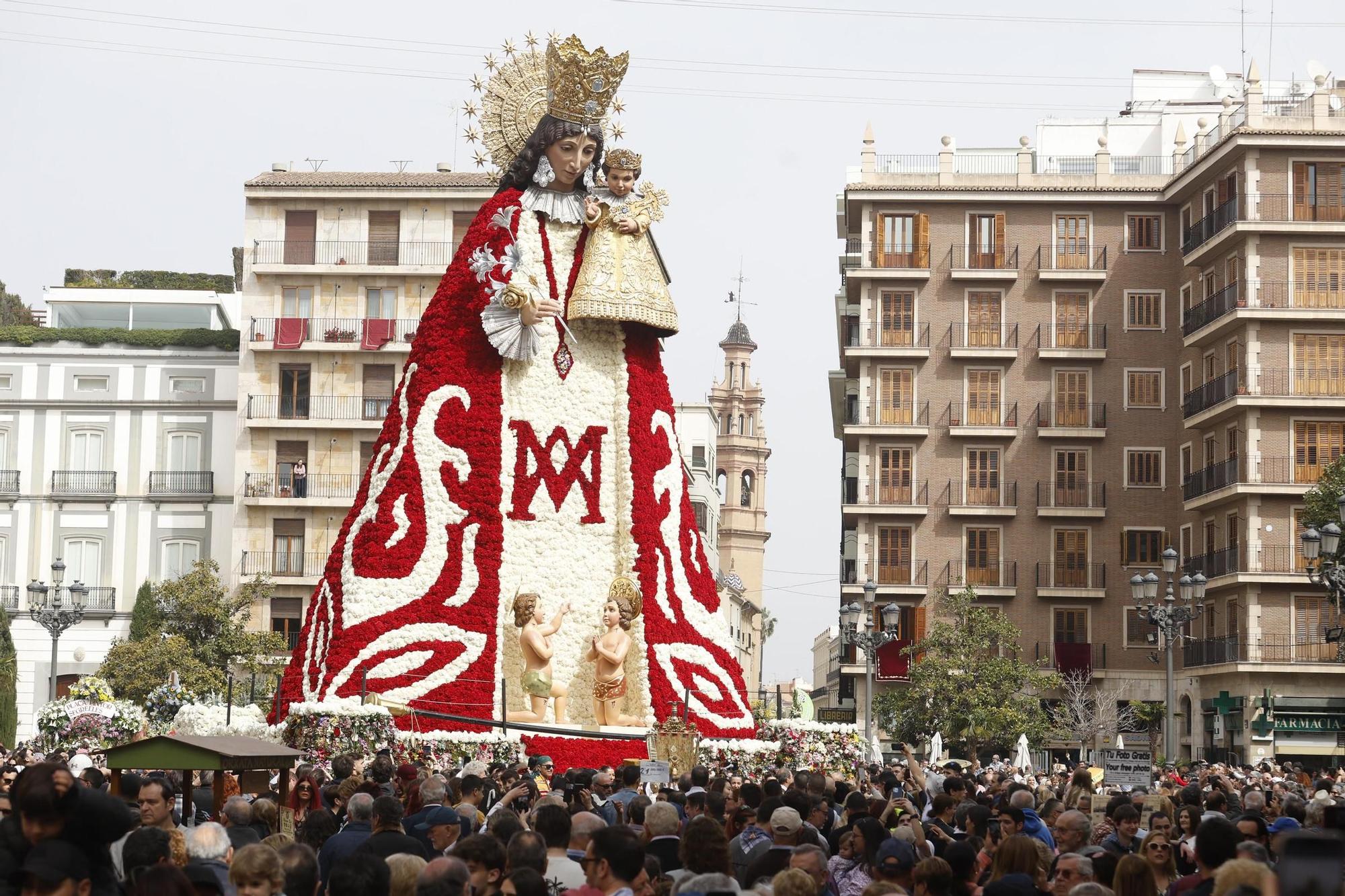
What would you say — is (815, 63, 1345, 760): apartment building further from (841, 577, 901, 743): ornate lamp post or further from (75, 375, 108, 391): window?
(75, 375, 108, 391): window

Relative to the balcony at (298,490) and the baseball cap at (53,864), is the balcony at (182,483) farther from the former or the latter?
the baseball cap at (53,864)

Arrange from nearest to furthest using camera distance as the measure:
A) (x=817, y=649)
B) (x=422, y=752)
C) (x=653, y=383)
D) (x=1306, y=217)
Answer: (x=422, y=752)
(x=653, y=383)
(x=1306, y=217)
(x=817, y=649)

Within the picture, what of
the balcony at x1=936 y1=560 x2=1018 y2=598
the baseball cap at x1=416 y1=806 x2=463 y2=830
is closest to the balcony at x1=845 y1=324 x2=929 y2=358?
the balcony at x1=936 y1=560 x2=1018 y2=598

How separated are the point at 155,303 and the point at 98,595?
11.7 m

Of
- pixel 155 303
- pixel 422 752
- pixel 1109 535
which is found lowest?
pixel 422 752

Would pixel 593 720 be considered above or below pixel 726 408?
below

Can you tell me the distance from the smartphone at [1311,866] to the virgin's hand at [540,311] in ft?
90.3

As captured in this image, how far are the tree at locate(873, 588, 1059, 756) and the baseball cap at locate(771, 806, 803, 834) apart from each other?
1793 inches

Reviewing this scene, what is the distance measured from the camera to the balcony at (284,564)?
202 ft

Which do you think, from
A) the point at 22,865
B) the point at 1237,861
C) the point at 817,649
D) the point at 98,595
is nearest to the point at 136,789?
the point at 22,865

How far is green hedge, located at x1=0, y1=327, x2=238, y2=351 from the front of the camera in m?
63.5

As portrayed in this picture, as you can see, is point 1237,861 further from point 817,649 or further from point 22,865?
point 817,649

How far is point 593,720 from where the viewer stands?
31.2 metres

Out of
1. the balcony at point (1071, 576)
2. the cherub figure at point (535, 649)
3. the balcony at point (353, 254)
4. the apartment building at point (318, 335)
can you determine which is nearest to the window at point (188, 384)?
the apartment building at point (318, 335)
